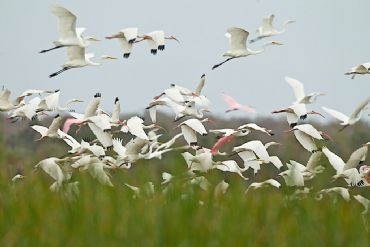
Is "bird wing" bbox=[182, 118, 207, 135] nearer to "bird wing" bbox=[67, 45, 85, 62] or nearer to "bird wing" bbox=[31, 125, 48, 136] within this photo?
"bird wing" bbox=[31, 125, 48, 136]

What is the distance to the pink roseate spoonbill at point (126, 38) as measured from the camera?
53.6 feet

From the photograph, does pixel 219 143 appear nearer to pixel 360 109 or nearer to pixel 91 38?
pixel 360 109

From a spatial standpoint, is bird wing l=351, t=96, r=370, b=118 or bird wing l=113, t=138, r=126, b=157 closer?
bird wing l=113, t=138, r=126, b=157

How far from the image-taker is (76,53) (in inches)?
642

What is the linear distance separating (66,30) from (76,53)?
0.87m

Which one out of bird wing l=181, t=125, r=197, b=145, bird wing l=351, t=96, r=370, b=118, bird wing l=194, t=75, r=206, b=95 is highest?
bird wing l=351, t=96, r=370, b=118

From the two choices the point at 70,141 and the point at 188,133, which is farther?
the point at 188,133

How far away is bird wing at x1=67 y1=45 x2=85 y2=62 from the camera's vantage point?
16.2 m

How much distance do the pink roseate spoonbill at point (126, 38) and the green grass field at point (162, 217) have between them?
28.6 feet

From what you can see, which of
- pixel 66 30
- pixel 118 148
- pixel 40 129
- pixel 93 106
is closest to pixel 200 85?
pixel 66 30

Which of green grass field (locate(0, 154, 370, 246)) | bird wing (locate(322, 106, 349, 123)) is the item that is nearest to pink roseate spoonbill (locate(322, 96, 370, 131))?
bird wing (locate(322, 106, 349, 123))

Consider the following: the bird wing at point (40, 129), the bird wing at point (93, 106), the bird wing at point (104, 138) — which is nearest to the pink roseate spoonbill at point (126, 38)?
the bird wing at point (40, 129)

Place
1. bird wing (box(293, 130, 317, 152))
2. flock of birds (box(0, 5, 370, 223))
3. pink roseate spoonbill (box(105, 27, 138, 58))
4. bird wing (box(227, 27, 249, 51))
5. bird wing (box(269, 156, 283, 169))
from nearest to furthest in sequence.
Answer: flock of birds (box(0, 5, 370, 223)), bird wing (box(269, 156, 283, 169)), bird wing (box(293, 130, 317, 152)), pink roseate spoonbill (box(105, 27, 138, 58)), bird wing (box(227, 27, 249, 51))

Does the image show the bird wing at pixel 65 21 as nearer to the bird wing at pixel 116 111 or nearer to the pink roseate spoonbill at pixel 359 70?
the bird wing at pixel 116 111
